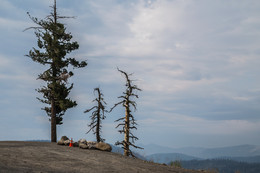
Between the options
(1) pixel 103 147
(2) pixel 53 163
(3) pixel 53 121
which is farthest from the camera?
(3) pixel 53 121

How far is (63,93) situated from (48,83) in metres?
1.92

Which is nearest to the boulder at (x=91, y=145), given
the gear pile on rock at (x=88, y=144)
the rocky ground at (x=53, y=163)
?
the gear pile on rock at (x=88, y=144)

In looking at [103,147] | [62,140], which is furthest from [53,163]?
[62,140]

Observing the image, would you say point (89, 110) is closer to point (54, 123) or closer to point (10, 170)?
point (54, 123)

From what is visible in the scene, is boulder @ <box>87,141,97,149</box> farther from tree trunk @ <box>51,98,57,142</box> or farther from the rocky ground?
tree trunk @ <box>51,98,57,142</box>

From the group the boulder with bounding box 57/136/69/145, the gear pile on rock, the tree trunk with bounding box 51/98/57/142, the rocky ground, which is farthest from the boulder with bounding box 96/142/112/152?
the tree trunk with bounding box 51/98/57/142

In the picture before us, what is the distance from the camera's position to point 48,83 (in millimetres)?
28641

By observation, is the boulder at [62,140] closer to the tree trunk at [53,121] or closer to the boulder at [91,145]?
the boulder at [91,145]

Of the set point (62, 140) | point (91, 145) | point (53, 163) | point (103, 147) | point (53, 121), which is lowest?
point (53, 163)

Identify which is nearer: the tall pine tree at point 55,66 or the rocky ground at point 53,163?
the rocky ground at point 53,163

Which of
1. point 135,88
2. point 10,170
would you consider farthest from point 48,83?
point 10,170

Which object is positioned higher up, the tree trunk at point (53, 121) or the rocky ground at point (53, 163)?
the tree trunk at point (53, 121)

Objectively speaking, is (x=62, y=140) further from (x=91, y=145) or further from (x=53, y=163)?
(x=53, y=163)

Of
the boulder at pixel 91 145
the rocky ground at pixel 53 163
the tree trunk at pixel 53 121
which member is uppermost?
the tree trunk at pixel 53 121
